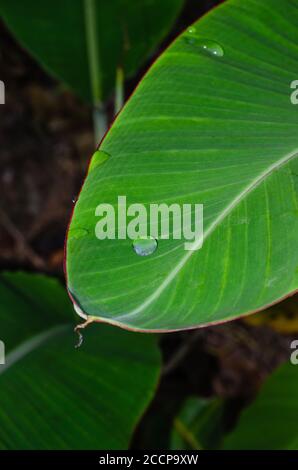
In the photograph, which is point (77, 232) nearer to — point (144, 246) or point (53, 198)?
point (144, 246)

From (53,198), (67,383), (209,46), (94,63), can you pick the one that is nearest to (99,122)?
(94,63)

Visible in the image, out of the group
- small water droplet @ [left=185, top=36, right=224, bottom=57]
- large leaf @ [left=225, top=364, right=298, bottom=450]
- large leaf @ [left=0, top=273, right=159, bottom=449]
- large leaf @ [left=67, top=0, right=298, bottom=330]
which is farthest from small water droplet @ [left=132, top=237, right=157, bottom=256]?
large leaf @ [left=225, top=364, right=298, bottom=450]

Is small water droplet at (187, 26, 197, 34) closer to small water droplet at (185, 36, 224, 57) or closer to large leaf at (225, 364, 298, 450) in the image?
small water droplet at (185, 36, 224, 57)

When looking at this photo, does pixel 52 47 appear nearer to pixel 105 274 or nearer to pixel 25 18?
pixel 25 18

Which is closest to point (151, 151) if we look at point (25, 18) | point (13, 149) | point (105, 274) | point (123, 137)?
point (123, 137)

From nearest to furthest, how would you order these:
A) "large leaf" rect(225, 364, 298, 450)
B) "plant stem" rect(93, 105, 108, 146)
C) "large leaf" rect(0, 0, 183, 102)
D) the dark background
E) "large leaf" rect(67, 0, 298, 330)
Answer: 1. "large leaf" rect(67, 0, 298, 330)
2. "large leaf" rect(225, 364, 298, 450)
3. "large leaf" rect(0, 0, 183, 102)
4. "plant stem" rect(93, 105, 108, 146)
5. the dark background

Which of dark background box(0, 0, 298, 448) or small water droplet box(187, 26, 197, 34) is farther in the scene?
dark background box(0, 0, 298, 448)
